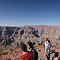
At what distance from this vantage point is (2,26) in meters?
114

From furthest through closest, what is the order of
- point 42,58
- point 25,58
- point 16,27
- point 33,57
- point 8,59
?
point 16,27
point 8,59
point 42,58
point 33,57
point 25,58

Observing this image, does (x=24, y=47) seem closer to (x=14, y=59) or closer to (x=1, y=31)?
(x=14, y=59)

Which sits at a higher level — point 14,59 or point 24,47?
point 24,47

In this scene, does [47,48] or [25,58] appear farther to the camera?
[47,48]

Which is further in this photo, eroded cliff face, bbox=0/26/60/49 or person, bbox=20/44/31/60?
eroded cliff face, bbox=0/26/60/49

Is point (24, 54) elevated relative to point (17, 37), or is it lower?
elevated

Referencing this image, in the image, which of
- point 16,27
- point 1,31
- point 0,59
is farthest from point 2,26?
point 0,59

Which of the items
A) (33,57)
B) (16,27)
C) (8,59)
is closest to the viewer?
(33,57)

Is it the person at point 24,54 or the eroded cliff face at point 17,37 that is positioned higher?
the person at point 24,54

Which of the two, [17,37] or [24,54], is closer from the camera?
[24,54]

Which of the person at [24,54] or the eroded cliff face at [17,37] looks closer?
the person at [24,54]

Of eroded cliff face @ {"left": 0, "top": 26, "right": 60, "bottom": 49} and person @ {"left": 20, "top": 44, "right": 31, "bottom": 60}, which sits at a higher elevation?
person @ {"left": 20, "top": 44, "right": 31, "bottom": 60}

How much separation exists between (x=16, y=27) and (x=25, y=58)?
12581 cm

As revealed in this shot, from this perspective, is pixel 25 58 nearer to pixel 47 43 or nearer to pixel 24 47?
pixel 24 47
